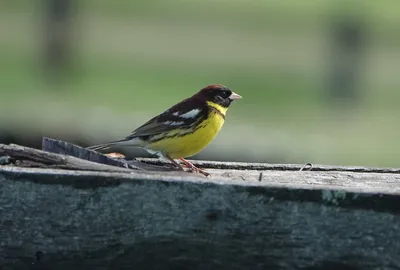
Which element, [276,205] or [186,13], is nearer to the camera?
[276,205]

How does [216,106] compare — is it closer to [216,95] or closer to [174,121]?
[216,95]

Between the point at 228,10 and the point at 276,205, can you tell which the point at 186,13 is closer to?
the point at 228,10

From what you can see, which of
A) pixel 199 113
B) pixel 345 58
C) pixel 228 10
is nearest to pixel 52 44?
pixel 345 58

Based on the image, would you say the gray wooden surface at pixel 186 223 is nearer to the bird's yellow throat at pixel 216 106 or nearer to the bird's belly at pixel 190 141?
the bird's belly at pixel 190 141

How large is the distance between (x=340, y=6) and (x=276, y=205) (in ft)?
63.1

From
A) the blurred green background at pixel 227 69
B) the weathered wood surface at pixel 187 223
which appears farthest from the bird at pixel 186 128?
the weathered wood surface at pixel 187 223

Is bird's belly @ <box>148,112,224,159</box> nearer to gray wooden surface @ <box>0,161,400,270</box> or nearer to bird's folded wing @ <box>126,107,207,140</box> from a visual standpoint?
bird's folded wing @ <box>126,107,207,140</box>

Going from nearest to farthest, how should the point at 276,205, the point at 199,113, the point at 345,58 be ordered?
1. the point at 276,205
2. the point at 199,113
3. the point at 345,58

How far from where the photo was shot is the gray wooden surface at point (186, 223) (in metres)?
3.21

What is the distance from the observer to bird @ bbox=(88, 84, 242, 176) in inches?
301

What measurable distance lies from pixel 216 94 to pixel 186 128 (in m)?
0.54

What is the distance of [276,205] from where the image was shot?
3219 mm

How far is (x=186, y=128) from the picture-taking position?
7766 mm

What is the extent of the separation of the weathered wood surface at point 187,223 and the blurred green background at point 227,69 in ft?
22.1
